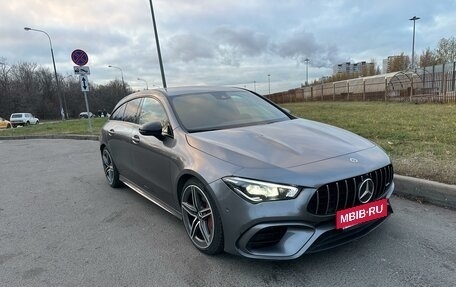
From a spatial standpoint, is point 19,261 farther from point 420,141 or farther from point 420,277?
point 420,141

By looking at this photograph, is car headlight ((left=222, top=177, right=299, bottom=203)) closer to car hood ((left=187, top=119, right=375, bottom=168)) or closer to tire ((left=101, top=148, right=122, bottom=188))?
car hood ((left=187, top=119, right=375, bottom=168))

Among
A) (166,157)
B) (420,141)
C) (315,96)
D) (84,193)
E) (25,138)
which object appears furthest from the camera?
(315,96)

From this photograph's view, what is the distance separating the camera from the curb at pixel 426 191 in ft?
13.1

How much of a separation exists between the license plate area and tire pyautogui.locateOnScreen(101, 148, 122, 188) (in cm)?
375

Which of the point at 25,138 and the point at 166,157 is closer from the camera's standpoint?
the point at 166,157

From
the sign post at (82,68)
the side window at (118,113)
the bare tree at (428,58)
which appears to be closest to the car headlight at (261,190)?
the side window at (118,113)

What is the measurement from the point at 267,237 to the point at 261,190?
0.36 meters

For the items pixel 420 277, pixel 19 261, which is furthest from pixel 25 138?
pixel 420 277

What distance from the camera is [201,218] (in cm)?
324

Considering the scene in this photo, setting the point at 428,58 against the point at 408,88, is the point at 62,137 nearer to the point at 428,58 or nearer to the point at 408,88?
the point at 408,88

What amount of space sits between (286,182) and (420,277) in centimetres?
124

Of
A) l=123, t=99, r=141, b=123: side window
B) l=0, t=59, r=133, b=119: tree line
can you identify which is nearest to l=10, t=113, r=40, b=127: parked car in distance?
l=0, t=59, r=133, b=119: tree line

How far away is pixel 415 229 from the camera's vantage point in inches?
138

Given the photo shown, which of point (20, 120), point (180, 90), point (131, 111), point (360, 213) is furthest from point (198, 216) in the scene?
point (20, 120)
